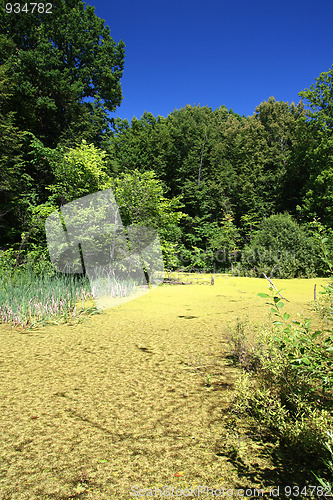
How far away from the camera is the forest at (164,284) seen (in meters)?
1.13

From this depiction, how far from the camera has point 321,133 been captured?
14.4 metres

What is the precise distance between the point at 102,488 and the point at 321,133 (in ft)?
55.8

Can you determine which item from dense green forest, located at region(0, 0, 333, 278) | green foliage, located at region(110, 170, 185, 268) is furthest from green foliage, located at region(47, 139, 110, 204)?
green foliage, located at region(110, 170, 185, 268)

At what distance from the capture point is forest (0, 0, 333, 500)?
1.13 metres

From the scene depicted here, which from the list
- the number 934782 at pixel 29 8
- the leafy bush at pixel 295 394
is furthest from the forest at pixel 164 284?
the number 934782 at pixel 29 8

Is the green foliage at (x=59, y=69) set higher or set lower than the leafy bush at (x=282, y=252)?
higher

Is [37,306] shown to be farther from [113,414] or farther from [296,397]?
[296,397]

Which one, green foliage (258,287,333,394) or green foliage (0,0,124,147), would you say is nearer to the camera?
green foliage (258,287,333,394)

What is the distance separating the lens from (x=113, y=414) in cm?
140

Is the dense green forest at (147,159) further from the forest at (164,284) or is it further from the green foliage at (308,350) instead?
the green foliage at (308,350)

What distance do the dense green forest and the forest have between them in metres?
0.08

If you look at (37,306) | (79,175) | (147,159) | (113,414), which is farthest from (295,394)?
(147,159)

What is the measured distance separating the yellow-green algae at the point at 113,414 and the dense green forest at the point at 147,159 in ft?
4.64

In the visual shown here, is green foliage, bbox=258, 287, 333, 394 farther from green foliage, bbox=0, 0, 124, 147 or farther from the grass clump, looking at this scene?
green foliage, bbox=0, 0, 124, 147
